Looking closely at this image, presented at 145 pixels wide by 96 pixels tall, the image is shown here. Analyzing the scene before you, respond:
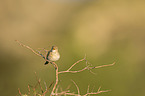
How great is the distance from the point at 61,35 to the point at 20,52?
4.41 m

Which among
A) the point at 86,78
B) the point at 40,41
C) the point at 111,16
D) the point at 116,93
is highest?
the point at 111,16

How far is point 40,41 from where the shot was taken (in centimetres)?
2528

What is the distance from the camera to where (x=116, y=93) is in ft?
61.2

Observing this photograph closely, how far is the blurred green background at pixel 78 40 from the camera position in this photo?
19375mm

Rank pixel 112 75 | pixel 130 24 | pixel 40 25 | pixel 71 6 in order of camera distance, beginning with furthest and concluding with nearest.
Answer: pixel 71 6 < pixel 40 25 < pixel 130 24 < pixel 112 75

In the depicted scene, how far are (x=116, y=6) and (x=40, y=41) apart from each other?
428 inches

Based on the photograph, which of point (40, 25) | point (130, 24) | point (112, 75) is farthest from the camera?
point (40, 25)

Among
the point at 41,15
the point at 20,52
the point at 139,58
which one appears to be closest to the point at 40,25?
the point at 41,15

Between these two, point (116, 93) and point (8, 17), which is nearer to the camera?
point (116, 93)

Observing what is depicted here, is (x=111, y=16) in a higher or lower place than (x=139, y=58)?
higher

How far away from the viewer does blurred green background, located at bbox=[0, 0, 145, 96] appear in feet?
63.6

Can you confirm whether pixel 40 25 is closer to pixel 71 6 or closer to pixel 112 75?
pixel 71 6

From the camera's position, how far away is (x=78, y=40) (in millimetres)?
23766

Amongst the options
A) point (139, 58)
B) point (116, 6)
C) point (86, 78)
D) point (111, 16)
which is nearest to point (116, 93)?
point (86, 78)
